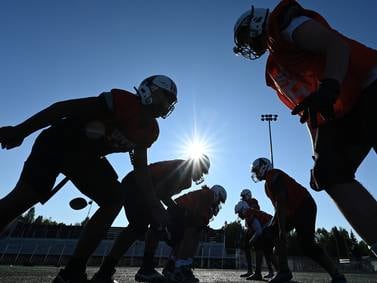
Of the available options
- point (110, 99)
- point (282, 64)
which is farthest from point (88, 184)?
point (282, 64)

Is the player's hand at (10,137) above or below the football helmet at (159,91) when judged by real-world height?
below

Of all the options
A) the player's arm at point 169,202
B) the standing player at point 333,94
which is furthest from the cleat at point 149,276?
the standing player at point 333,94

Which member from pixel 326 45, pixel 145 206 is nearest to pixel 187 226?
pixel 145 206

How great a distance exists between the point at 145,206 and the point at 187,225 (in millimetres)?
2461

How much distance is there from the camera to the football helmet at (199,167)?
682 cm

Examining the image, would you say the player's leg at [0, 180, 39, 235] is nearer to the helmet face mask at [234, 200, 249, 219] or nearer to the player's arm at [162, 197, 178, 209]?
the player's arm at [162, 197, 178, 209]

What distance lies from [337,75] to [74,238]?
44.7 metres

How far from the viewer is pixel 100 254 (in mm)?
37031

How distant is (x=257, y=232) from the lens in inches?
353

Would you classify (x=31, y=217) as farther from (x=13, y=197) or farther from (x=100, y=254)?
(x=13, y=197)

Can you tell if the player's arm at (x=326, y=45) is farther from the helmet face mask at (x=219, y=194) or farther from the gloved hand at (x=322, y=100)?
the helmet face mask at (x=219, y=194)

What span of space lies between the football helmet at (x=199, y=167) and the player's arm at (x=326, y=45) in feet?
15.6

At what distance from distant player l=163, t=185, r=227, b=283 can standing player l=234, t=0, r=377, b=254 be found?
354 centimetres

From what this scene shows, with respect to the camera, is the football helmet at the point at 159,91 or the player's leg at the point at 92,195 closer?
the player's leg at the point at 92,195
